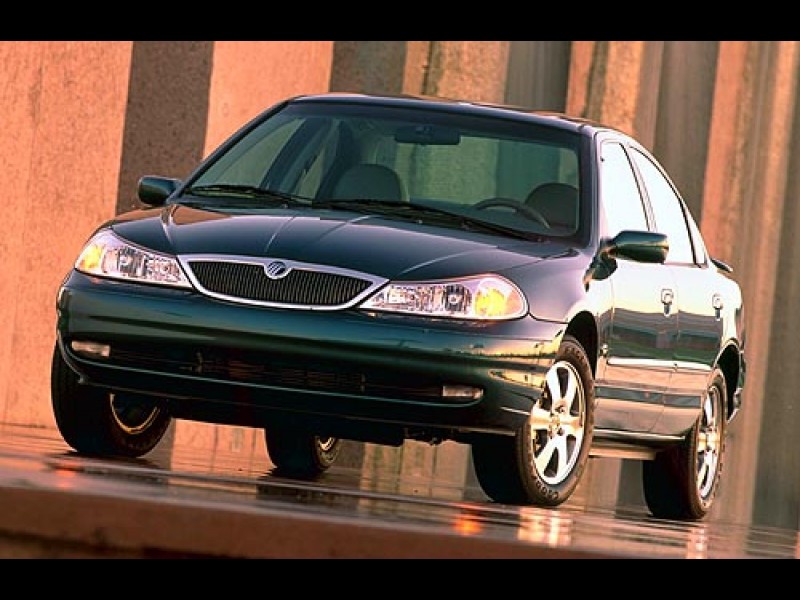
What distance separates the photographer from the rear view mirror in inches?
440

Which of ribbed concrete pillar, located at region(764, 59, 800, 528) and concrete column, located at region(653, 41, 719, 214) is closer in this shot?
concrete column, located at region(653, 41, 719, 214)

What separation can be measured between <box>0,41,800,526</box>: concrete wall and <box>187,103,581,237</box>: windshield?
3.95m

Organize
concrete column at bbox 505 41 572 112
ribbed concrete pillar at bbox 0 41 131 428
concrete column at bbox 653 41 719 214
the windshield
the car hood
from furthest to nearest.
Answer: concrete column at bbox 653 41 719 214
concrete column at bbox 505 41 572 112
ribbed concrete pillar at bbox 0 41 131 428
the windshield
the car hood

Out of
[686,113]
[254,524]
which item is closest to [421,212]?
[254,524]

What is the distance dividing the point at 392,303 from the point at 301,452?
330 cm

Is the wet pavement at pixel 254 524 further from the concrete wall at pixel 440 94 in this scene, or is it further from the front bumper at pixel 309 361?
the concrete wall at pixel 440 94

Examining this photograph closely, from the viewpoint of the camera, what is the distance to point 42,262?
51.9ft

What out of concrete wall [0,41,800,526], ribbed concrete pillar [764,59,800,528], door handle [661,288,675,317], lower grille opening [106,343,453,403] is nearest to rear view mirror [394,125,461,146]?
door handle [661,288,675,317]

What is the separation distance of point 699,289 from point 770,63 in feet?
43.0

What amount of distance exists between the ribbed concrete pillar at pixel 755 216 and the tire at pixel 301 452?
36.8 ft

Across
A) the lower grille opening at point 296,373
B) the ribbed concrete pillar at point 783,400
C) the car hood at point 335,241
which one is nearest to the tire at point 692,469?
the car hood at point 335,241

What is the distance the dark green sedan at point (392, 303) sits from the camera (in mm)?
9594

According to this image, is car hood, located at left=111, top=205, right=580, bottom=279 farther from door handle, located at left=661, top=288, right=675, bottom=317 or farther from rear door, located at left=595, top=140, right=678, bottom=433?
door handle, located at left=661, top=288, right=675, bottom=317
